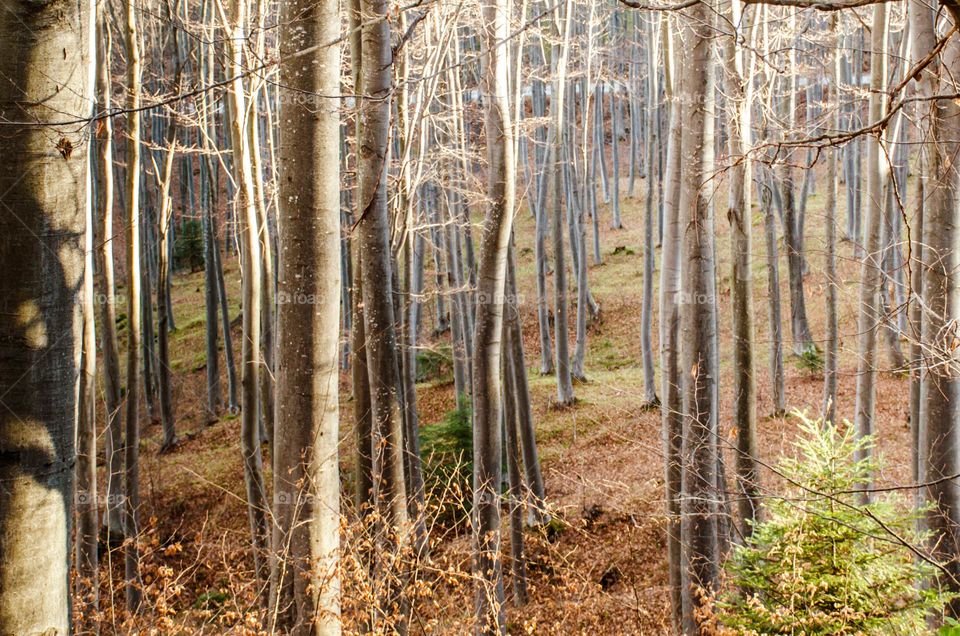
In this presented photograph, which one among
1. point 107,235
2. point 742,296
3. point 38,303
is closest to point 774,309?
point 742,296

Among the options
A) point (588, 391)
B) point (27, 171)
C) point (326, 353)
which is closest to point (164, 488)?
point (588, 391)

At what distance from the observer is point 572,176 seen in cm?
1920

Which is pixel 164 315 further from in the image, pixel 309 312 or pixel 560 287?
pixel 309 312

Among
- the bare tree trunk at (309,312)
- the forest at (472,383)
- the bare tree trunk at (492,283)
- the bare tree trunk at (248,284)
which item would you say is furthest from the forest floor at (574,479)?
the bare tree trunk at (248,284)

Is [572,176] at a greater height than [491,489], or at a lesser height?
greater

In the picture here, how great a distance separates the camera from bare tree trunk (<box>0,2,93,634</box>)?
7.38 feet

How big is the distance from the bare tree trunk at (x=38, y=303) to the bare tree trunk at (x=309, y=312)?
3.72ft

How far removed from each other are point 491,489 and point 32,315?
15.3 feet

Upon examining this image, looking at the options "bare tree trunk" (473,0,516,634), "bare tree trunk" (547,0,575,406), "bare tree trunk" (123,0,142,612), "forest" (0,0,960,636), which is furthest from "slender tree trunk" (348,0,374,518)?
"bare tree trunk" (547,0,575,406)

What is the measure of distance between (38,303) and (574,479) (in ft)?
20.9

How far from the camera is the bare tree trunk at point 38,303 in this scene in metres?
2.25

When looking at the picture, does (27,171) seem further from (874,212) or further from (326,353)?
(874,212)

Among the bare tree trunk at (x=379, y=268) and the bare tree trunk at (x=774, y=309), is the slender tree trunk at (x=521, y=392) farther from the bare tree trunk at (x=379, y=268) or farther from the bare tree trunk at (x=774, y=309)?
the bare tree trunk at (x=774, y=309)

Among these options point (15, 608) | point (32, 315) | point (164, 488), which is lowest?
point (164, 488)
